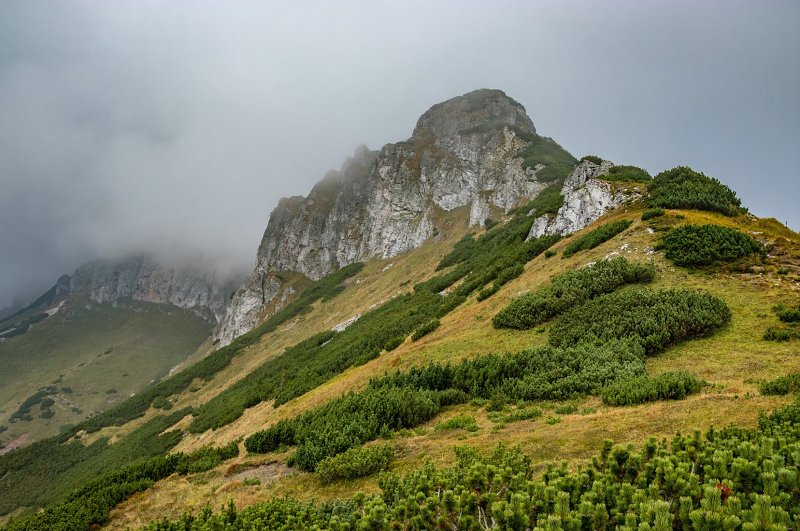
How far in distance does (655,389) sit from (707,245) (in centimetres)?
1293

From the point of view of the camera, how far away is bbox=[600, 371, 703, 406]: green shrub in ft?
39.7

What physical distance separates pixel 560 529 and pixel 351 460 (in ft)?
28.1

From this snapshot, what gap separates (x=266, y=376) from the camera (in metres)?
53.4

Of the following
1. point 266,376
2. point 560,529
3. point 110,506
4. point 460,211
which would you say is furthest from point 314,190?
point 560,529

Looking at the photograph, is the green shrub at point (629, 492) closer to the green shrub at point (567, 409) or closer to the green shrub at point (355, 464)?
the green shrub at point (355, 464)

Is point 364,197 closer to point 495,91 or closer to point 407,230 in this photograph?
point 407,230

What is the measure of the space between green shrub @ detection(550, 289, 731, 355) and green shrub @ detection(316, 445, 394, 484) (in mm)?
9785

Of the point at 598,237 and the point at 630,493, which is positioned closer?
the point at 630,493

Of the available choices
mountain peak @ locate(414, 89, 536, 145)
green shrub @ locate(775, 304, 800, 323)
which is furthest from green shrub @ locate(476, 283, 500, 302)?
mountain peak @ locate(414, 89, 536, 145)

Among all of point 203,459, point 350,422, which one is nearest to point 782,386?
point 350,422

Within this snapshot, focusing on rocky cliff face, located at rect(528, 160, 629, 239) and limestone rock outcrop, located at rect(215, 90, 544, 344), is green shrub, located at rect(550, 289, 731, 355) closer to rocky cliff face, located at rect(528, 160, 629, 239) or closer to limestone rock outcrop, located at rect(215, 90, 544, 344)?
rocky cliff face, located at rect(528, 160, 629, 239)

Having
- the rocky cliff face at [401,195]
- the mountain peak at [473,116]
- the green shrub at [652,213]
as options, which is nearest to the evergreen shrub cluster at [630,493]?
the green shrub at [652,213]

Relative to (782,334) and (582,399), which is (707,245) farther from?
(582,399)

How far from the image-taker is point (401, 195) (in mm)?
109250
